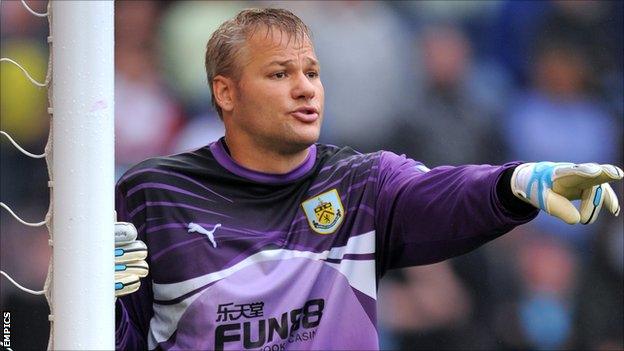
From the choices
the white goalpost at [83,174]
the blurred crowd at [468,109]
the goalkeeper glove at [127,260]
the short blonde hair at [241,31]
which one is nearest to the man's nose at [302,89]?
the short blonde hair at [241,31]

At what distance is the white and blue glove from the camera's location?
2201mm

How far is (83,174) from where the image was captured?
2.19m

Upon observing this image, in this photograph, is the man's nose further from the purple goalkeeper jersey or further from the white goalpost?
the white goalpost

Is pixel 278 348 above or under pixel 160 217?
under

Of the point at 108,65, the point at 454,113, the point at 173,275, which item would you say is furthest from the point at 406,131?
the point at 108,65

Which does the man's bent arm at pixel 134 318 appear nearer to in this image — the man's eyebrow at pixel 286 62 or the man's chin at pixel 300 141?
the man's chin at pixel 300 141

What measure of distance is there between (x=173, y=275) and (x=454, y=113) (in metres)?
1.68

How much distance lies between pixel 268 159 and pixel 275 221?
0.17 meters

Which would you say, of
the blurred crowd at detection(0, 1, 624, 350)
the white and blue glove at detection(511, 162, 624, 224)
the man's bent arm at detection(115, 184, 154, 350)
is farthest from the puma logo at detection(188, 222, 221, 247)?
the blurred crowd at detection(0, 1, 624, 350)

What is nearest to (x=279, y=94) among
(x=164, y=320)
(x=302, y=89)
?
(x=302, y=89)

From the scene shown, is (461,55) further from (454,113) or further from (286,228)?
(286,228)

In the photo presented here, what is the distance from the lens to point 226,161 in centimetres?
294

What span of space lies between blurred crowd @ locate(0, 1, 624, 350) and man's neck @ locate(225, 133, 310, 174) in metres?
1.04

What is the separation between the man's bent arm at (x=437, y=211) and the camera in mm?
2500
